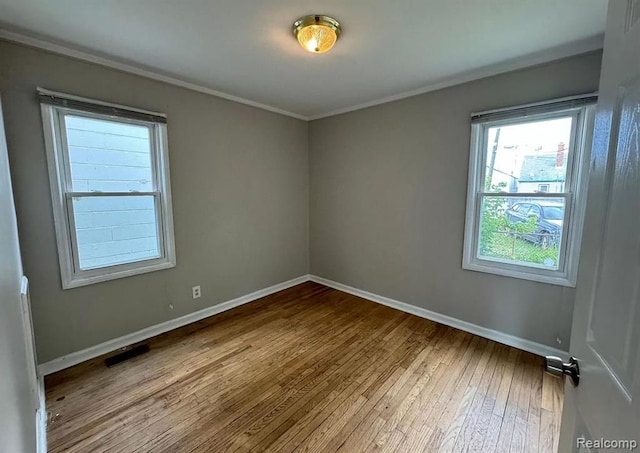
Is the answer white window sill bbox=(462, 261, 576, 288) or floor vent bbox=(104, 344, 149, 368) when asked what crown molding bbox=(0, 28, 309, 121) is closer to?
floor vent bbox=(104, 344, 149, 368)

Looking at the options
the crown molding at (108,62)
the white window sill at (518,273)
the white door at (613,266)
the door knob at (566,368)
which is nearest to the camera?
the white door at (613,266)

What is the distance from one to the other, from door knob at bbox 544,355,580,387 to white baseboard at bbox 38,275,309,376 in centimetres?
301

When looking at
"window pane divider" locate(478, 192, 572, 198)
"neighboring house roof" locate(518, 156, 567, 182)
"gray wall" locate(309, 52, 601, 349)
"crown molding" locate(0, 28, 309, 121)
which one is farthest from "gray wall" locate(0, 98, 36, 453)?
"neighboring house roof" locate(518, 156, 567, 182)

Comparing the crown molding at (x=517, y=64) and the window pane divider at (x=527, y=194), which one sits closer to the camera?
the crown molding at (x=517, y=64)

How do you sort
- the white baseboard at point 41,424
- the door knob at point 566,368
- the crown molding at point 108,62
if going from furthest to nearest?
1. the crown molding at point 108,62
2. the white baseboard at point 41,424
3. the door knob at point 566,368

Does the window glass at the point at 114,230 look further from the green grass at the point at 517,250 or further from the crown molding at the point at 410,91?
the green grass at the point at 517,250

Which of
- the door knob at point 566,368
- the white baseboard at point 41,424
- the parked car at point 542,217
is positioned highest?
the parked car at point 542,217

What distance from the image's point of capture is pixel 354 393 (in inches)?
75.2

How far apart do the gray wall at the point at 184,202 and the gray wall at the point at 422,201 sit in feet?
1.95

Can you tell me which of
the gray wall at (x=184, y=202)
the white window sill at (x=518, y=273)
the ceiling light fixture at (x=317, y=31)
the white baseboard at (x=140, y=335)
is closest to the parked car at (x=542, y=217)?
the white window sill at (x=518, y=273)

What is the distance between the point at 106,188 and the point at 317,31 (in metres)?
2.13

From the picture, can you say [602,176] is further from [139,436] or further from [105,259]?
[105,259]

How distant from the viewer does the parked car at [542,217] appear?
2215 mm

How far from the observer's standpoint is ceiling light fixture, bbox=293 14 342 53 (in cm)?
169
